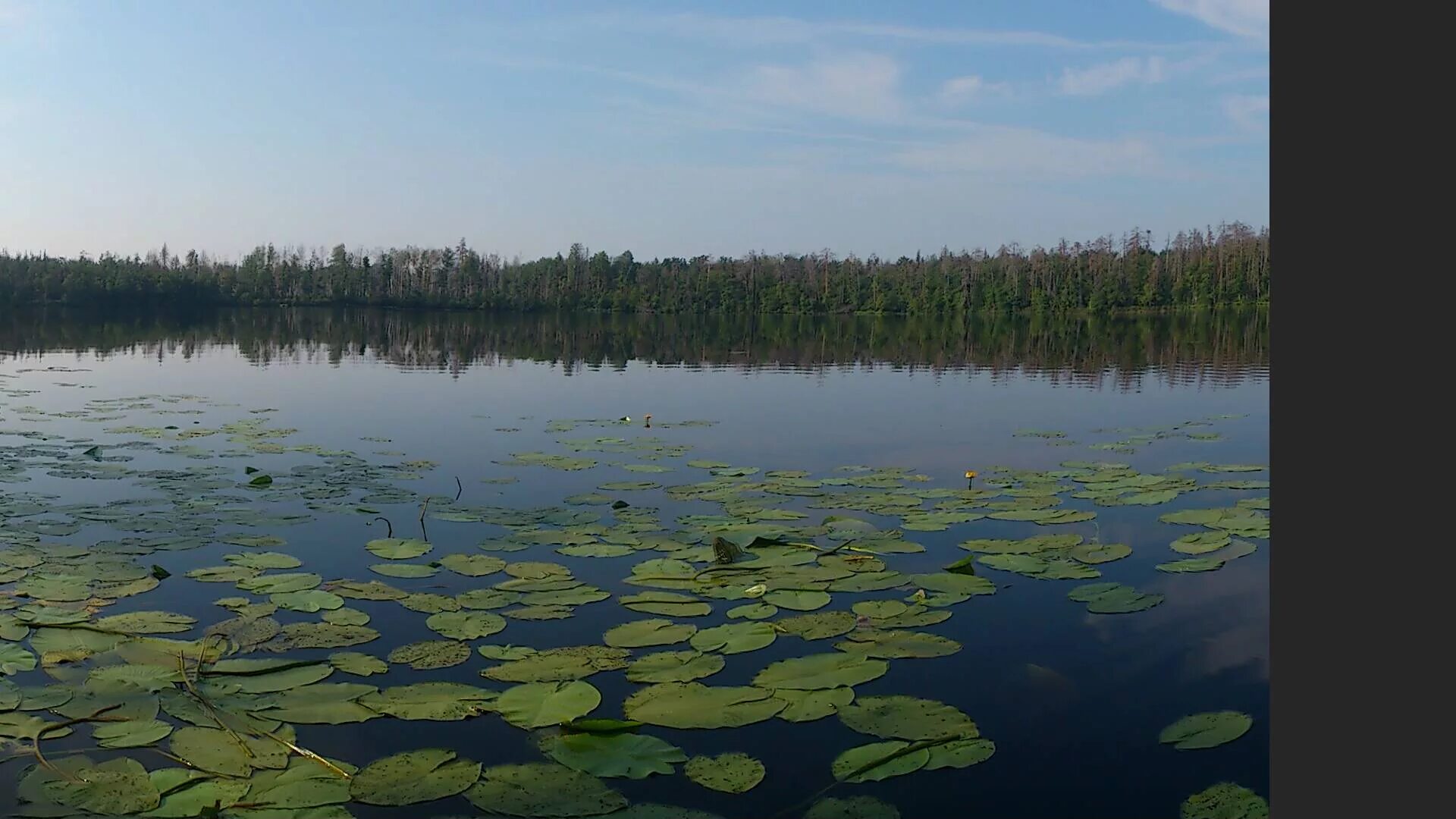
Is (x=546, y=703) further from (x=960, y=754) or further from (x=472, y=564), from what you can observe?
(x=472, y=564)

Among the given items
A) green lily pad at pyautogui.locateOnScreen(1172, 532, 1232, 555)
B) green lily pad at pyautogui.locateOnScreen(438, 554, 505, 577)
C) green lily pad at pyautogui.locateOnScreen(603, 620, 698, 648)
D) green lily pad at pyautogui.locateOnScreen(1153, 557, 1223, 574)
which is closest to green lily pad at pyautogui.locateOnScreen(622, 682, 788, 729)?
green lily pad at pyautogui.locateOnScreen(603, 620, 698, 648)

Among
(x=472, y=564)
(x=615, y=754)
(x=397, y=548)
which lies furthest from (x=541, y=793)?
(x=397, y=548)

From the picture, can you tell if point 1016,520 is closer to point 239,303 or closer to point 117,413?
point 117,413

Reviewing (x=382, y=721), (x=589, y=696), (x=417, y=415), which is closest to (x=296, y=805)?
(x=382, y=721)

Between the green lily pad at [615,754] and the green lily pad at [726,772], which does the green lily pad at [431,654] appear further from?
the green lily pad at [726,772]

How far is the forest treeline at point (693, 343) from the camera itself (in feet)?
80.6

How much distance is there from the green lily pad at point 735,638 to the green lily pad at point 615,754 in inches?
38.7

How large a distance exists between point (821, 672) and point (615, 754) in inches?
45.8

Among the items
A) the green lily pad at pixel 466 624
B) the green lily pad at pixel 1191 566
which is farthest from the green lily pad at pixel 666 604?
the green lily pad at pixel 1191 566

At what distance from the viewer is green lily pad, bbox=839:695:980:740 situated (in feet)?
12.6

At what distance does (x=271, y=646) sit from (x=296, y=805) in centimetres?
169

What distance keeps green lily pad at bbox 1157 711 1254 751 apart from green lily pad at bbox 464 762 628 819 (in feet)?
7.31

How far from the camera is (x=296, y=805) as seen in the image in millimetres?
3211

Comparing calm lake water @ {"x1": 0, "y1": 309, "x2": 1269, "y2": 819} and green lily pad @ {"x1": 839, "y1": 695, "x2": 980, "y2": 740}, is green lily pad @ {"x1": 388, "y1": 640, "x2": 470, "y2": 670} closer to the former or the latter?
calm lake water @ {"x1": 0, "y1": 309, "x2": 1269, "y2": 819}
